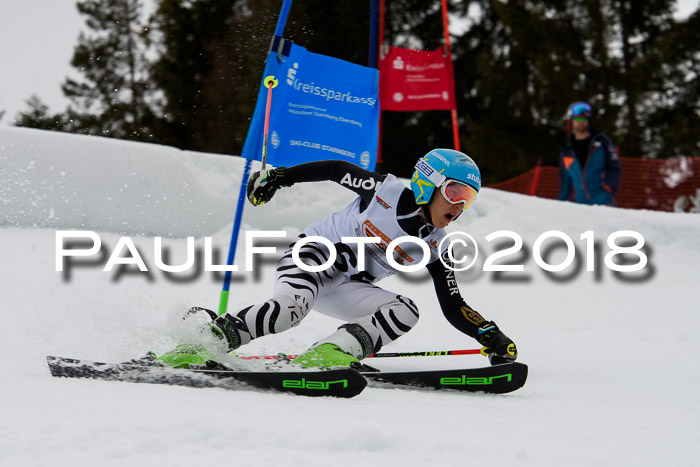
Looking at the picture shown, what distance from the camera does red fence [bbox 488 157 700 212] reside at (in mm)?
12641

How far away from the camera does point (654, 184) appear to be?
12961 mm

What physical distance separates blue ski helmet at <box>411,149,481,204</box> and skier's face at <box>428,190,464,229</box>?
34mm

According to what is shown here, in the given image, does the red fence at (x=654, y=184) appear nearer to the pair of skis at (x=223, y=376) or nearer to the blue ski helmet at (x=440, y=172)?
the blue ski helmet at (x=440, y=172)

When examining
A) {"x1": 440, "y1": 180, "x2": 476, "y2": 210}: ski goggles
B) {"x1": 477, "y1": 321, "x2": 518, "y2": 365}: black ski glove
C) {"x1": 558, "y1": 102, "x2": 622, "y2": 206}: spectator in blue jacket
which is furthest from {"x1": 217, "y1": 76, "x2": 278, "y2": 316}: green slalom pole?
{"x1": 558, "y1": 102, "x2": 622, "y2": 206}: spectator in blue jacket

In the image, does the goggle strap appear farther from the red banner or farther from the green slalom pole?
the red banner

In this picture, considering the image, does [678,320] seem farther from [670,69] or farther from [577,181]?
[670,69]

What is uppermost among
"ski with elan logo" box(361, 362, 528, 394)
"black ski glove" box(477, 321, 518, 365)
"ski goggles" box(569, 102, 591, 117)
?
"ski goggles" box(569, 102, 591, 117)

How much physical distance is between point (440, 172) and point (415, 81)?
18.7 ft

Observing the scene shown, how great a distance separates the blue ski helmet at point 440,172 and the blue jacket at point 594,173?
216 inches

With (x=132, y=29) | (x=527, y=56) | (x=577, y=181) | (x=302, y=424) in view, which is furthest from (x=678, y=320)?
(x=132, y=29)

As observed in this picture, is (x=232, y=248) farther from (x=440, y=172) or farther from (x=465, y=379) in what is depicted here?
(x=465, y=379)

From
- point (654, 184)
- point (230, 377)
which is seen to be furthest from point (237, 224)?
point (654, 184)

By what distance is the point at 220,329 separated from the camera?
3141 millimetres
